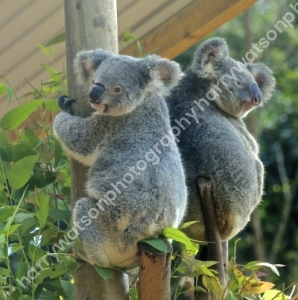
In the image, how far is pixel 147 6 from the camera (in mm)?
3727

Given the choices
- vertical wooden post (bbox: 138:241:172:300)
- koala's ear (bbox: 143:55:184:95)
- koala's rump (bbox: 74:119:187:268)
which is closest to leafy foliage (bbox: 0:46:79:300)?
koala's rump (bbox: 74:119:187:268)

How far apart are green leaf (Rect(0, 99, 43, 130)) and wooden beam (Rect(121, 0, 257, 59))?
52.8 inches

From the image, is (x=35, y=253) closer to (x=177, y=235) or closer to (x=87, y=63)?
(x=177, y=235)

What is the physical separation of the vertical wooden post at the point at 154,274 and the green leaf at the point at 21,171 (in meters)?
0.55

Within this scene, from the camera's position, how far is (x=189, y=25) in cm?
362

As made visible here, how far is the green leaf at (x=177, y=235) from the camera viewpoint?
79.4 inches

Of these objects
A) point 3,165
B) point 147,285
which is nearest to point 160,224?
point 147,285

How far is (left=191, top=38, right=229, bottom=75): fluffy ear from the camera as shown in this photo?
3.16m

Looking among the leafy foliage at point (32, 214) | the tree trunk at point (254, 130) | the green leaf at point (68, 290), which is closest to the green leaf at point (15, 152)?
the leafy foliage at point (32, 214)

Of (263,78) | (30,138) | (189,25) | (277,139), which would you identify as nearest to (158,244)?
(30,138)

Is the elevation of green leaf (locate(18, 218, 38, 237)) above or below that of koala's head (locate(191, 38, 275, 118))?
above

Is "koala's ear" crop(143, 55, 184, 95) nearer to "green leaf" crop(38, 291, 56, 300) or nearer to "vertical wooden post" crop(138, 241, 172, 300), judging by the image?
"vertical wooden post" crop(138, 241, 172, 300)

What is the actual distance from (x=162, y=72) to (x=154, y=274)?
88cm

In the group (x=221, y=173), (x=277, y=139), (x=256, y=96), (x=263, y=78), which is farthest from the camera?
(x=277, y=139)
